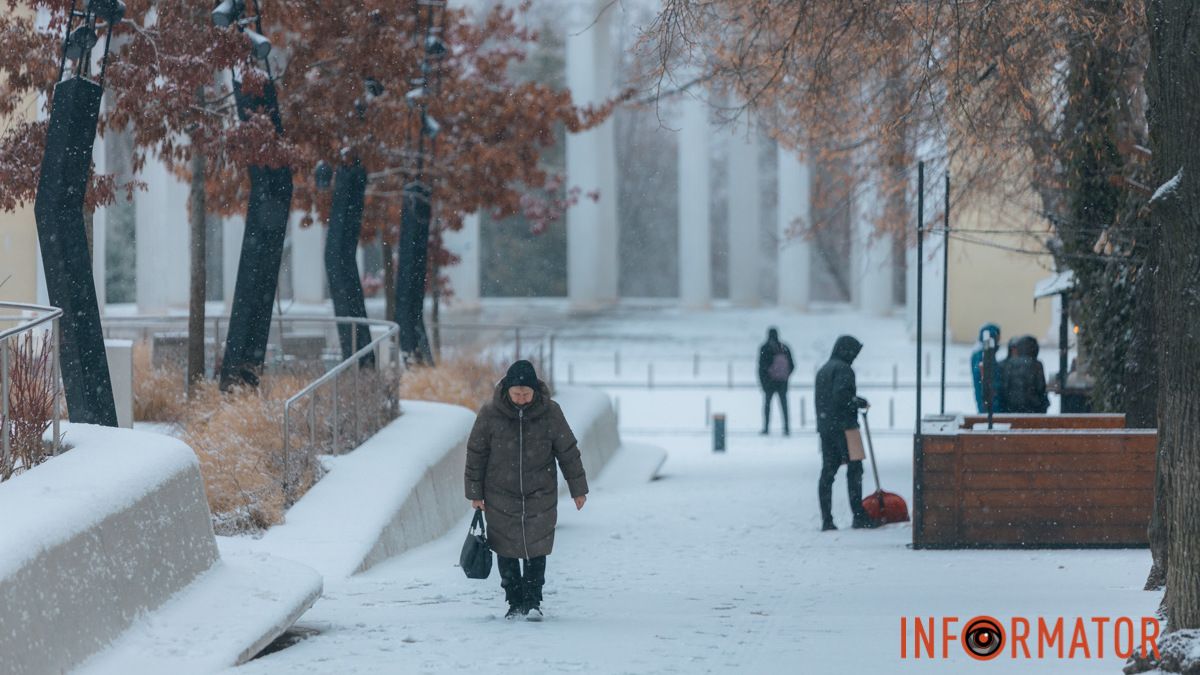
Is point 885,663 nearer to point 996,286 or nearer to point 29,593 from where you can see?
point 29,593

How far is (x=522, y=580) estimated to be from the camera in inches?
354

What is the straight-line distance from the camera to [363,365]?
53.2 feet

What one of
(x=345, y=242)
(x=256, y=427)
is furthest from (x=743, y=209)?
(x=256, y=427)

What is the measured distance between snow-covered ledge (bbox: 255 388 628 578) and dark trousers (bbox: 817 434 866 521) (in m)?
3.32

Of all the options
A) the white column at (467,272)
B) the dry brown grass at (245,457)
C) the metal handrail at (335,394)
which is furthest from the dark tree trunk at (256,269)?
the white column at (467,272)

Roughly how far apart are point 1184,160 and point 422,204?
1696 cm

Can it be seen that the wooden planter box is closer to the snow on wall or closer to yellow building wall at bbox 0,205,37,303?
the snow on wall

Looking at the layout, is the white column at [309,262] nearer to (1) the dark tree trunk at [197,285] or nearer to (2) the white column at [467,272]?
(2) the white column at [467,272]

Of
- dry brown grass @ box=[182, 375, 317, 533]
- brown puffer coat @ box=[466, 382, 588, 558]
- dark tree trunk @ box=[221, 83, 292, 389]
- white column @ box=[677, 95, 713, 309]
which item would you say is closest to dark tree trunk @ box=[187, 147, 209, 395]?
dark tree trunk @ box=[221, 83, 292, 389]

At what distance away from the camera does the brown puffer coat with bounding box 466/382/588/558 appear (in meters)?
8.92

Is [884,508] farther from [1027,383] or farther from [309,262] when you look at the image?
[309,262]

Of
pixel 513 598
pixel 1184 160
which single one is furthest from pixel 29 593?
pixel 1184 160

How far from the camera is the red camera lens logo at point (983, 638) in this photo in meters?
7.70

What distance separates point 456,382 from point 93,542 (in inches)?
496
